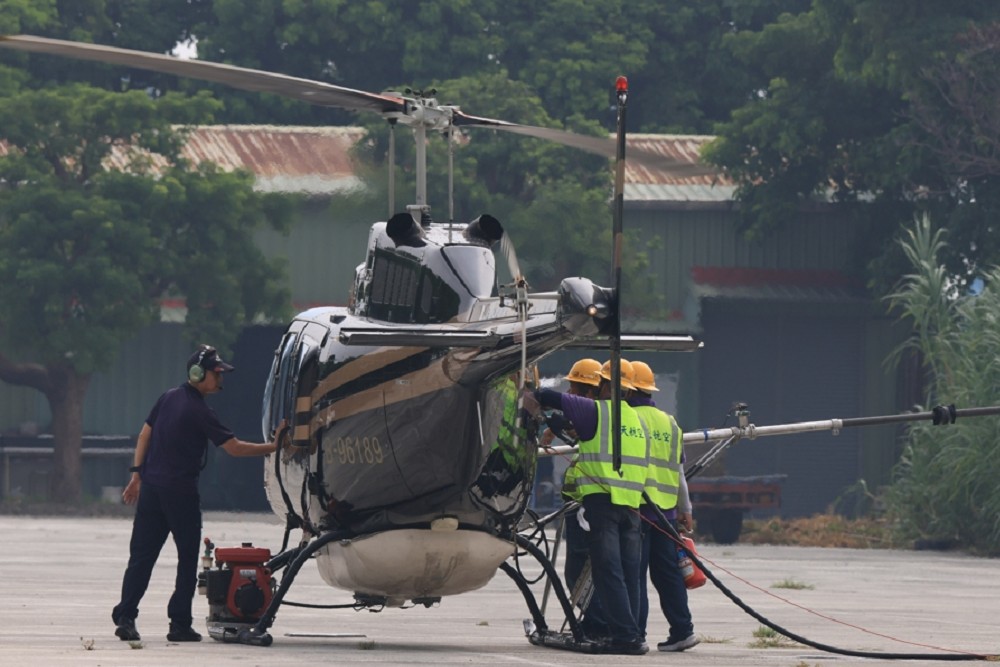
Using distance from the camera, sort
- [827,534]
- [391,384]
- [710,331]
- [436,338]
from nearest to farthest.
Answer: [436,338] → [391,384] → [827,534] → [710,331]

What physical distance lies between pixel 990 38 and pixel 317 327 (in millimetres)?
26629

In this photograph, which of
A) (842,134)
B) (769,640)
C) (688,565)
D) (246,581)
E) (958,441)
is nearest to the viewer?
(246,581)

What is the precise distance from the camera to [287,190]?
39844 millimetres

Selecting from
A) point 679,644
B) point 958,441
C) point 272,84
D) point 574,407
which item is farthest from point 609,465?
point 958,441

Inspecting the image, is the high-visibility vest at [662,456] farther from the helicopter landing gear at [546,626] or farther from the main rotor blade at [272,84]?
the main rotor blade at [272,84]

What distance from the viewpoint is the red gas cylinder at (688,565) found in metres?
14.2

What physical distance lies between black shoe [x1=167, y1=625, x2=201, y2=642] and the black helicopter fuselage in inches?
39.2

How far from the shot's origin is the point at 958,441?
30.3 meters

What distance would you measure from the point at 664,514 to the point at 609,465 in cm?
95

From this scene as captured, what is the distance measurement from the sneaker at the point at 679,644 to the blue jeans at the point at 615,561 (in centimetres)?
36

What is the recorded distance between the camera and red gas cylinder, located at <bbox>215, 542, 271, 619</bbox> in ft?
46.3

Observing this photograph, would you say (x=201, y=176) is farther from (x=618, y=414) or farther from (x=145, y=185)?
(x=618, y=414)

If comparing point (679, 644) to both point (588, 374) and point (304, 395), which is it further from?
point (304, 395)

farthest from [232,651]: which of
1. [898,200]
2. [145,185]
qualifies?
[898,200]
